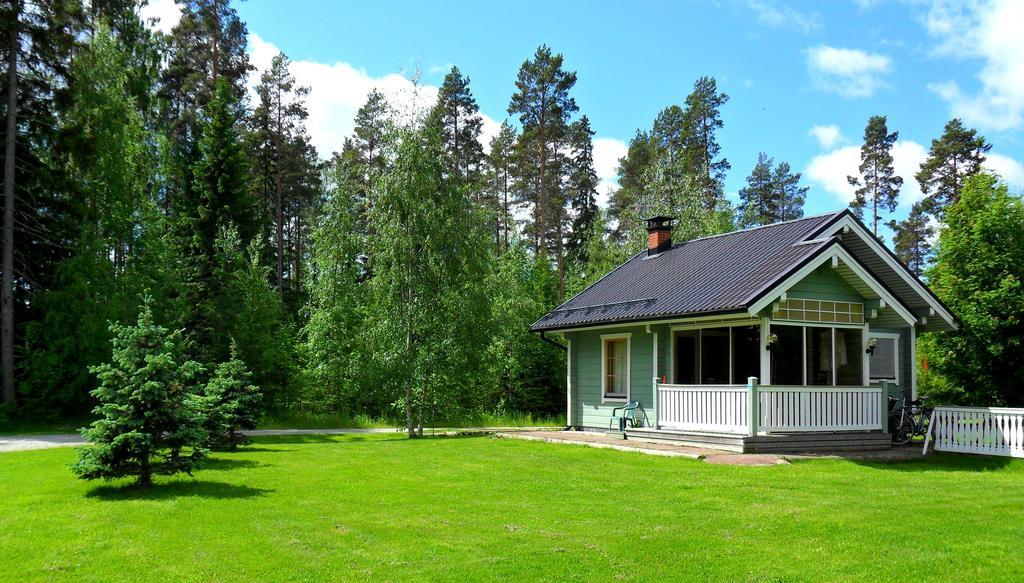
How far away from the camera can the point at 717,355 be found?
15445 mm

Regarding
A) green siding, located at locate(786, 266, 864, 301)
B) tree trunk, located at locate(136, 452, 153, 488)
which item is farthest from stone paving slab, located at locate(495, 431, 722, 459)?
tree trunk, located at locate(136, 452, 153, 488)

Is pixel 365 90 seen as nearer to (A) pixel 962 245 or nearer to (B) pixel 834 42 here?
(B) pixel 834 42

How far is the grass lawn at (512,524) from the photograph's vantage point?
224 inches

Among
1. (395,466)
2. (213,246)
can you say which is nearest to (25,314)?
(213,246)

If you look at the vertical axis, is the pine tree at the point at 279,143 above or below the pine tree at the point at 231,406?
above

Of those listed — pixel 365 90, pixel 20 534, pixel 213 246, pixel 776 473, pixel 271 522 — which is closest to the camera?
pixel 20 534

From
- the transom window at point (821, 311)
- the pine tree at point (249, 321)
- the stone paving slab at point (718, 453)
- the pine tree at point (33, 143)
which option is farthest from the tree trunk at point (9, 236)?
the transom window at point (821, 311)

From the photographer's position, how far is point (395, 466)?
37.5 feet

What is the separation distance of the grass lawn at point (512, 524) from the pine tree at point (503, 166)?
101ft

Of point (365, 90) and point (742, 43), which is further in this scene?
point (365, 90)

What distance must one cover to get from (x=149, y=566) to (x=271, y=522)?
4.99ft

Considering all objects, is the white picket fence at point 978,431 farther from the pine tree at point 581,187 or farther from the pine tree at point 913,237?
the pine tree at point 913,237

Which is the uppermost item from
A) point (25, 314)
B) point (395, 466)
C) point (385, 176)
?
point (385, 176)

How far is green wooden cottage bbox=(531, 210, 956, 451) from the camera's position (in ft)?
44.5
